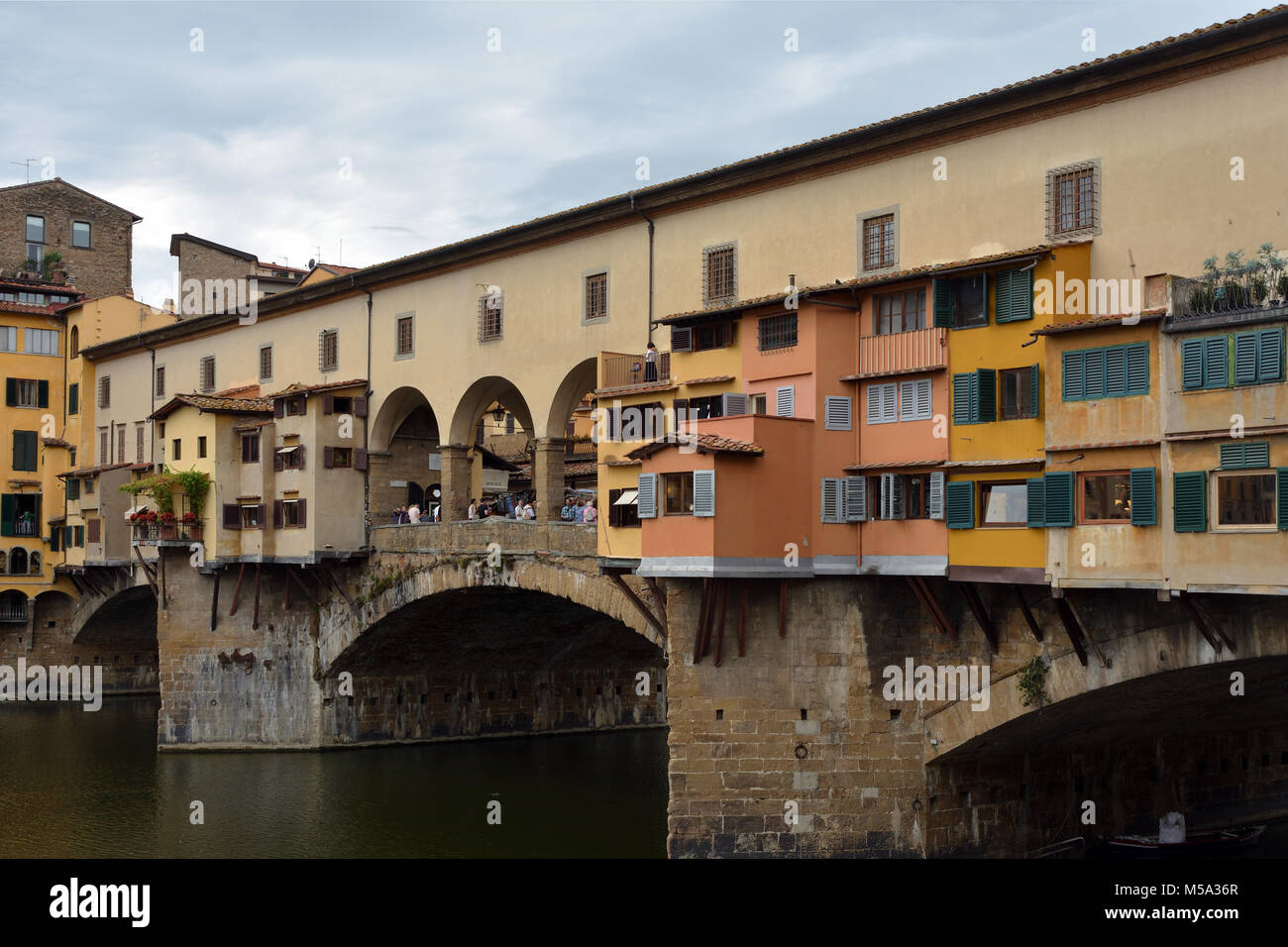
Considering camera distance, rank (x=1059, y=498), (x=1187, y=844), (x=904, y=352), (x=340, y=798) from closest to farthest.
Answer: (x=1059, y=498)
(x=904, y=352)
(x=1187, y=844)
(x=340, y=798)

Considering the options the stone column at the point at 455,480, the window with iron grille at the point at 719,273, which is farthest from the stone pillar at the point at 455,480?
the window with iron grille at the point at 719,273

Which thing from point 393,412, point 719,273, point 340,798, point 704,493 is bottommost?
point 340,798

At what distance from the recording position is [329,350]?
4291cm

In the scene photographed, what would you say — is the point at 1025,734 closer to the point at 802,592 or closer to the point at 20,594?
the point at 802,592

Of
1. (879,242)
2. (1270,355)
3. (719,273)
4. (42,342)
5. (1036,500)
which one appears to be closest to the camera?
(1270,355)

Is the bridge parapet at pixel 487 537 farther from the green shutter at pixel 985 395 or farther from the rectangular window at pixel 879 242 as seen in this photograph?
the green shutter at pixel 985 395

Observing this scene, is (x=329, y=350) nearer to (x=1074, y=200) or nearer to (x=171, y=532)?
(x=171, y=532)

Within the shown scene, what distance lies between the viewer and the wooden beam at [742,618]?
26.1m

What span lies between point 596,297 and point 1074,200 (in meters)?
12.1

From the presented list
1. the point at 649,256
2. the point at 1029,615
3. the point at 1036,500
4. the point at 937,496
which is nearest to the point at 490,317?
the point at 649,256

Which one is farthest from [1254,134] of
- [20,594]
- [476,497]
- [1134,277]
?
[20,594]

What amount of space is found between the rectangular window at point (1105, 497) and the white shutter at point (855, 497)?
458 cm

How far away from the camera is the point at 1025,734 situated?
82.5 feet

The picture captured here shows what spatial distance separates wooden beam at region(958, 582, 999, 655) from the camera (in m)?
24.3
